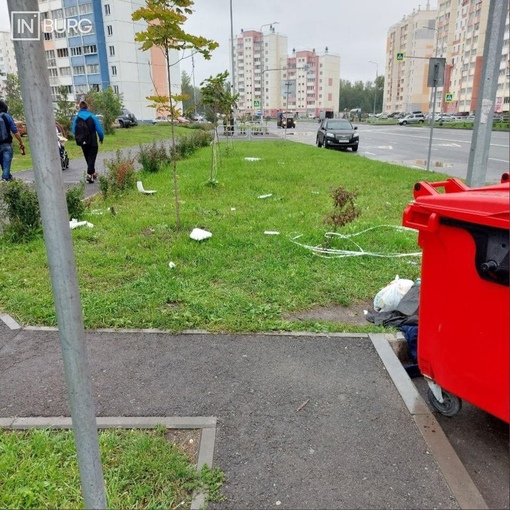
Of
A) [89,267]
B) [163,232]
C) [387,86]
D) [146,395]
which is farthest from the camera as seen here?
[387,86]

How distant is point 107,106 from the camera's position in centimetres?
3312

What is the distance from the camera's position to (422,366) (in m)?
2.72

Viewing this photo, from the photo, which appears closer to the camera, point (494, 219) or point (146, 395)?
point (494, 219)

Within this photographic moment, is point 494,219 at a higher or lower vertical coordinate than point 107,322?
higher

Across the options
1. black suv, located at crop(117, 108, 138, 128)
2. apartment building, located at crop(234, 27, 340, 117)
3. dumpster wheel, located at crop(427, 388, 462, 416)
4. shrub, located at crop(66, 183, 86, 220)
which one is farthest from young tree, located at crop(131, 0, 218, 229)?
apartment building, located at crop(234, 27, 340, 117)

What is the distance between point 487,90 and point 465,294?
156 inches

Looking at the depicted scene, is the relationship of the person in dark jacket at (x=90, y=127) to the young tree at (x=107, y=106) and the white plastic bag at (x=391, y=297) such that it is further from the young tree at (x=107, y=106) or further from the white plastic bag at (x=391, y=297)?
the young tree at (x=107, y=106)

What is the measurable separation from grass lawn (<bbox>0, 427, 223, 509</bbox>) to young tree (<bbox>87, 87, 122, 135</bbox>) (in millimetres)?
31675

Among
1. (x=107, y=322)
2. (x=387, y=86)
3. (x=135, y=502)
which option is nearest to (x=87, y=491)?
(x=135, y=502)

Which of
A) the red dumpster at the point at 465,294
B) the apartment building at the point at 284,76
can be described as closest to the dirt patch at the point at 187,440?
Answer: the red dumpster at the point at 465,294

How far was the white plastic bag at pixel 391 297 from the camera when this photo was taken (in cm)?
398

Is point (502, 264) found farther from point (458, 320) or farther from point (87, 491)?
point (87, 491)

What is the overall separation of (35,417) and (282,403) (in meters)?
1.50

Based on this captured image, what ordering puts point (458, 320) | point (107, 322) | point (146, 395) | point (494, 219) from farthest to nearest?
1. point (107, 322)
2. point (146, 395)
3. point (458, 320)
4. point (494, 219)
